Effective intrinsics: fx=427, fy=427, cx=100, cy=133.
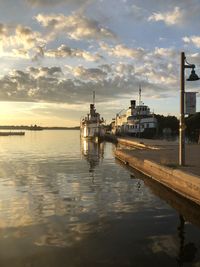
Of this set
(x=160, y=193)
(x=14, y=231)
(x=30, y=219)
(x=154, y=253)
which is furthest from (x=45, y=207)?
(x=154, y=253)

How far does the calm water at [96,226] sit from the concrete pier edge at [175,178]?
38 centimetres

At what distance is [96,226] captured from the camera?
12.4 metres

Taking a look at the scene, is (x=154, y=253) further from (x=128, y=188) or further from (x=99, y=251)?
(x=128, y=188)

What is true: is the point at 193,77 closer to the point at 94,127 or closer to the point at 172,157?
the point at 172,157

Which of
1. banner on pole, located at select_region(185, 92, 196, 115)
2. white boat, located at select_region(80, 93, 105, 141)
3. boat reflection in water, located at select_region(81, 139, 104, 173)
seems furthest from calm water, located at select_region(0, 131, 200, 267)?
white boat, located at select_region(80, 93, 105, 141)

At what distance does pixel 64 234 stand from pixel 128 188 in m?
9.06

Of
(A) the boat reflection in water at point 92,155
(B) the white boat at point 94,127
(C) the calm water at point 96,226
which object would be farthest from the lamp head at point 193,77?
(B) the white boat at point 94,127

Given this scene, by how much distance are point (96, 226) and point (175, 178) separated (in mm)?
6529

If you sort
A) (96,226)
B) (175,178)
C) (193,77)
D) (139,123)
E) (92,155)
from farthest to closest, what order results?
(139,123) → (92,155) → (193,77) → (175,178) → (96,226)

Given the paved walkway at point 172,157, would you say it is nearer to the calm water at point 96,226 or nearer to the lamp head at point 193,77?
the calm water at point 96,226

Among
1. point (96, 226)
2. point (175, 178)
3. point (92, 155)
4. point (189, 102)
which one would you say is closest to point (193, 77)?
point (189, 102)

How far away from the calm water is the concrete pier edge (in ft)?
1.26

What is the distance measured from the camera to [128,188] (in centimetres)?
2022

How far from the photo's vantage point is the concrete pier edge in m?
15.2
